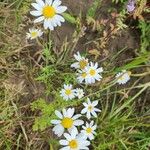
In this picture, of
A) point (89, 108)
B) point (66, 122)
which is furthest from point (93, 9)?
point (66, 122)

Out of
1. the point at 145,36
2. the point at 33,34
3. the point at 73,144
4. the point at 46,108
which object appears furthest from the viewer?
the point at 145,36

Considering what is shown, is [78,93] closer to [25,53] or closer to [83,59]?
[83,59]

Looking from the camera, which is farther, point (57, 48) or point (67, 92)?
point (57, 48)

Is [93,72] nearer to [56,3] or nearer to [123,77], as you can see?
[123,77]

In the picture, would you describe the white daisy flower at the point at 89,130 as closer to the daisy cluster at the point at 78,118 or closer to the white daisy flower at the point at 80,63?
the daisy cluster at the point at 78,118

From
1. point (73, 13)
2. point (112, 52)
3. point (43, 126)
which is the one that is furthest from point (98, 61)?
point (43, 126)

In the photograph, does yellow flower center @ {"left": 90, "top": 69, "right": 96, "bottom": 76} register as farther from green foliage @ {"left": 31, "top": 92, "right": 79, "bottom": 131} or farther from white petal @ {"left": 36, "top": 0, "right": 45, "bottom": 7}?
white petal @ {"left": 36, "top": 0, "right": 45, "bottom": 7}

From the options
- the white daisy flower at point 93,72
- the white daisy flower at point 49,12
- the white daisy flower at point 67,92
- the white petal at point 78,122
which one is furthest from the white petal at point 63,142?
the white daisy flower at point 49,12

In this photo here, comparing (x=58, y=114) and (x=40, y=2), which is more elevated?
(x=40, y=2)
